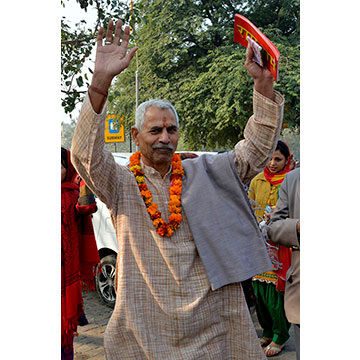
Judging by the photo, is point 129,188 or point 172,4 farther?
point 172,4

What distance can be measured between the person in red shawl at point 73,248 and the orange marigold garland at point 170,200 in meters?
1.54

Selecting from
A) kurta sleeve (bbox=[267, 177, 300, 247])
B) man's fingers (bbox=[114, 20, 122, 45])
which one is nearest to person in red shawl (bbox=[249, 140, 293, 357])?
kurta sleeve (bbox=[267, 177, 300, 247])

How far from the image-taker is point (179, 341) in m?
2.15

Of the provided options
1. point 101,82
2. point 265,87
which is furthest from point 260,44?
point 101,82

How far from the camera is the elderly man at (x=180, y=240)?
2123mm

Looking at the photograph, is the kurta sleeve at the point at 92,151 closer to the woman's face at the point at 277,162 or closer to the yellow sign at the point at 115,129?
the woman's face at the point at 277,162

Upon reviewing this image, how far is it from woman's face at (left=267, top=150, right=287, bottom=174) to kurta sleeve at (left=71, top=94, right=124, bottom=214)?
2982 millimetres

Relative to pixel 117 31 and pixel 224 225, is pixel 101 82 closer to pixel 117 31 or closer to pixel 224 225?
pixel 117 31

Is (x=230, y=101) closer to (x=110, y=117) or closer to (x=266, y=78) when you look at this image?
(x=110, y=117)

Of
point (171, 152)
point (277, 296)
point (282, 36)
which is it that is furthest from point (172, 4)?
point (171, 152)

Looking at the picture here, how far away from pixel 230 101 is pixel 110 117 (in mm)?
6275

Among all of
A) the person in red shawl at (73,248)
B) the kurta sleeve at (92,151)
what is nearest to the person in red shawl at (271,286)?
the person in red shawl at (73,248)

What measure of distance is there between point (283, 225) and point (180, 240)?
830 mm

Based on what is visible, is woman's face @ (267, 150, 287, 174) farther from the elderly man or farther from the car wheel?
the elderly man
